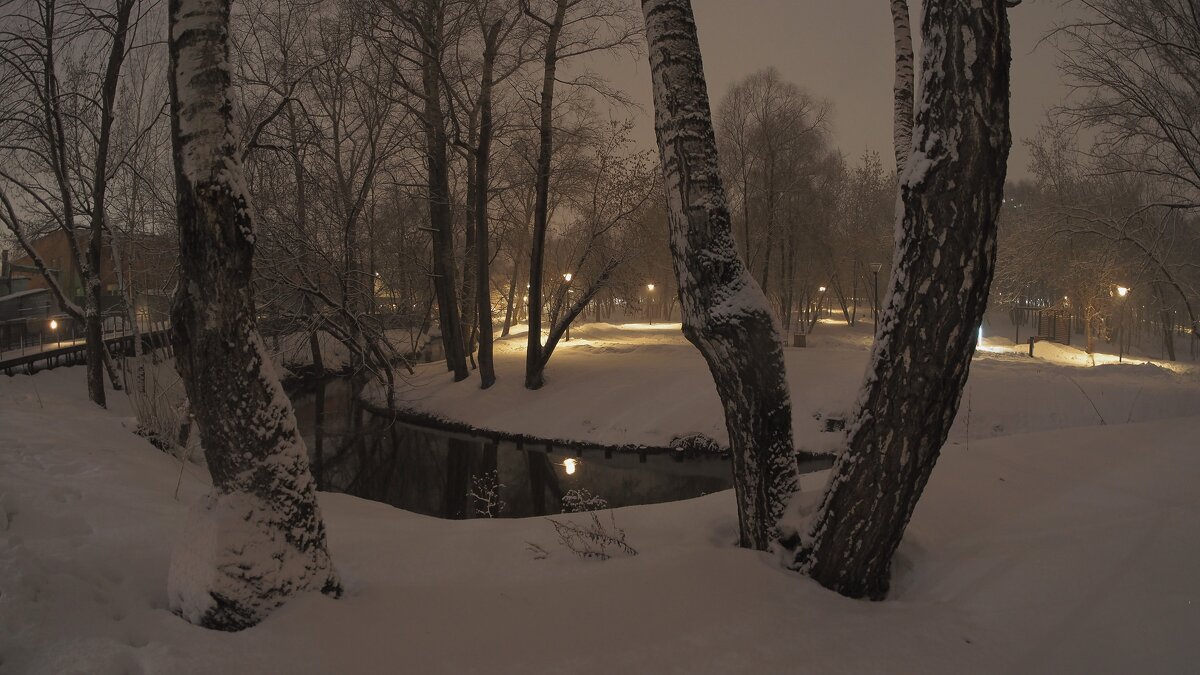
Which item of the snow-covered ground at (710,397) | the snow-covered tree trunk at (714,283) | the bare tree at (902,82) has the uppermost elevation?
the bare tree at (902,82)

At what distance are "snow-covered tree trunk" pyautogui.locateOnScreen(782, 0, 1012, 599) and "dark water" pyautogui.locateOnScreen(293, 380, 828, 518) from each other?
7561mm

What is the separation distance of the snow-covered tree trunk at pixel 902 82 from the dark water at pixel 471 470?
7.41 m

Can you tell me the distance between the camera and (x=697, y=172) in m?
3.79

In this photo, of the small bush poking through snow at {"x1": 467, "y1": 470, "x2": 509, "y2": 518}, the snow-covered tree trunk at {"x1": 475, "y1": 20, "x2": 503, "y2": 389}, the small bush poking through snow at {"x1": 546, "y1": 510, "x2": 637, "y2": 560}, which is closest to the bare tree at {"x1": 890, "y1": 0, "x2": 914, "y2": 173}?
the small bush poking through snow at {"x1": 546, "y1": 510, "x2": 637, "y2": 560}

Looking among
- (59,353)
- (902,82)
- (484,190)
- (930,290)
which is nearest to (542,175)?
(484,190)

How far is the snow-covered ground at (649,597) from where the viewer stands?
265cm

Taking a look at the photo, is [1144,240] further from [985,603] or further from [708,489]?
[985,603]

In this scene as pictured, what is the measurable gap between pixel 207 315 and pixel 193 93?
105 centimetres

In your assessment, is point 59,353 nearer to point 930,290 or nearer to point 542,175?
point 542,175

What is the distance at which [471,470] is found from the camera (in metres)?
13.4

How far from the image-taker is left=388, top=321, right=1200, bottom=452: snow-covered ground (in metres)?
13.2

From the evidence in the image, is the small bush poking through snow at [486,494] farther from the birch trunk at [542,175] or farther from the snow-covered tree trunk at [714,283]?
the snow-covered tree trunk at [714,283]

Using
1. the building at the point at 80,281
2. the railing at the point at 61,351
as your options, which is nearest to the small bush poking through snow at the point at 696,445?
the building at the point at 80,281

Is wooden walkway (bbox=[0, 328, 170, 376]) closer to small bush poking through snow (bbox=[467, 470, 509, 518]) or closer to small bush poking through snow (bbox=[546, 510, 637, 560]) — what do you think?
small bush poking through snow (bbox=[467, 470, 509, 518])
